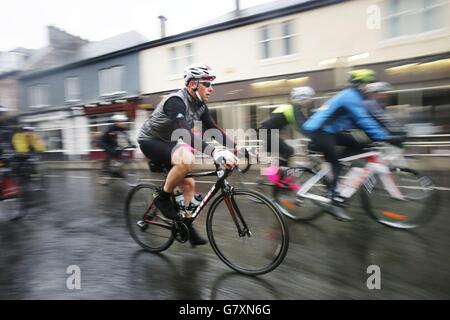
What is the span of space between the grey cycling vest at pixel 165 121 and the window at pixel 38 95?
668 inches

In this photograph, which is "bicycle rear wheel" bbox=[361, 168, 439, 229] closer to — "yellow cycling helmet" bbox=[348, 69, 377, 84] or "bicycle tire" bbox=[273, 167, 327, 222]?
"bicycle tire" bbox=[273, 167, 327, 222]

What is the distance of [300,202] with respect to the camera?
4949mm

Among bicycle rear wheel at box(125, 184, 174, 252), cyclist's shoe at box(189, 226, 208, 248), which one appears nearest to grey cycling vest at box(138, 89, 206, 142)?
bicycle rear wheel at box(125, 184, 174, 252)

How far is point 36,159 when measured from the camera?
8234 mm

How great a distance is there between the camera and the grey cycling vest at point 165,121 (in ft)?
11.3

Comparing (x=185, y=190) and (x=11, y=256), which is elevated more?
(x=185, y=190)

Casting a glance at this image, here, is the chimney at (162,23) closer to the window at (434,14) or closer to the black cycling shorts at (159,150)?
the window at (434,14)

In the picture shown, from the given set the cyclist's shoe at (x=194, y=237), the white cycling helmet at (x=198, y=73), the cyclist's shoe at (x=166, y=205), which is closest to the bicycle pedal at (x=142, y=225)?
the cyclist's shoe at (x=166, y=205)

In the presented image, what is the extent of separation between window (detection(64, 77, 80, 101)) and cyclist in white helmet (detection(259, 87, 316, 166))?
13.6 m

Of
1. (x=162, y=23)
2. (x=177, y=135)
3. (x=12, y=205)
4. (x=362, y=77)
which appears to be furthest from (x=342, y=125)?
(x=162, y=23)

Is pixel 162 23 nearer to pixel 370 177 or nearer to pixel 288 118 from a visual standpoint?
pixel 288 118
